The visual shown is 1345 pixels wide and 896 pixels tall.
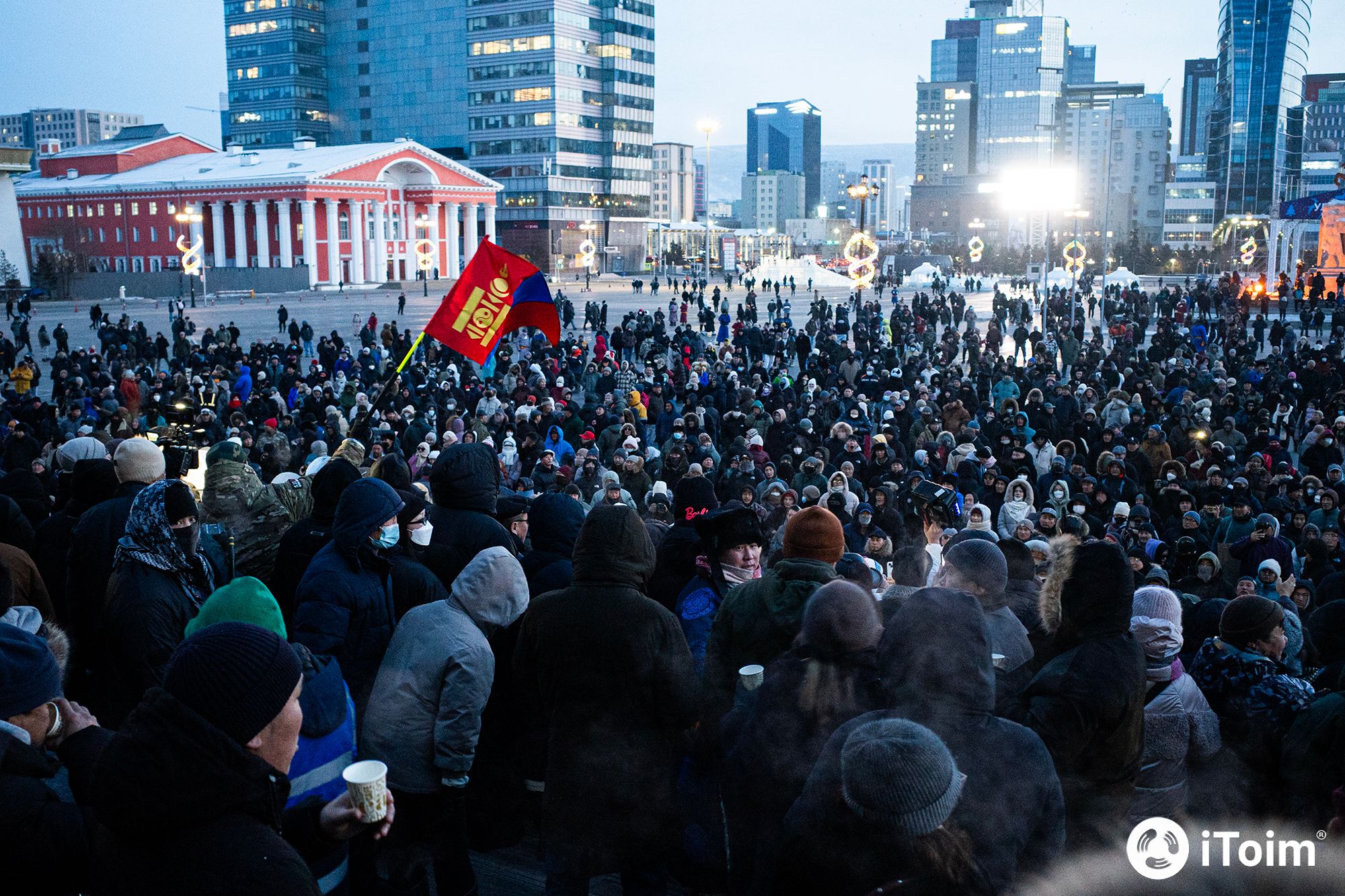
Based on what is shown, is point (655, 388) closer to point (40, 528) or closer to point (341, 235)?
point (40, 528)

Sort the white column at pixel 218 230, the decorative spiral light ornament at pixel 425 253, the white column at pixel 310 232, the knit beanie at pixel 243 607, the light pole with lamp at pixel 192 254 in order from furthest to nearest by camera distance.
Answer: the white column at pixel 218 230 → the white column at pixel 310 232 → the decorative spiral light ornament at pixel 425 253 → the light pole with lamp at pixel 192 254 → the knit beanie at pixel 243 607

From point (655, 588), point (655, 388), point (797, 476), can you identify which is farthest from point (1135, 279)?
point (655, 588)

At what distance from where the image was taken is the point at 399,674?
11.7 feet

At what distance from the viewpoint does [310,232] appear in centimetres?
6738

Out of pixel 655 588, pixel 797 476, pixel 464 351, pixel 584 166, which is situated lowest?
pixel 797 476

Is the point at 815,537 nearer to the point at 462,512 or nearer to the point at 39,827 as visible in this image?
the point at 462,512

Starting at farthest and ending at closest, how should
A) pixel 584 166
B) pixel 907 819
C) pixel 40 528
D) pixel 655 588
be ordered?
pixel 584 166
pixel 40 528
pixel 655 588
pixel 907 819

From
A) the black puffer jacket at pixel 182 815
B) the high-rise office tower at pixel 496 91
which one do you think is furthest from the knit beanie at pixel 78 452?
the high-rise office tower at pixel 496 91

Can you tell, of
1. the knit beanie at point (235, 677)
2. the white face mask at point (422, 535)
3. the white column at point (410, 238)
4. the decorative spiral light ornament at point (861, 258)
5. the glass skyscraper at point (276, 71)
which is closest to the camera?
the knit beanie at point (235, 677)

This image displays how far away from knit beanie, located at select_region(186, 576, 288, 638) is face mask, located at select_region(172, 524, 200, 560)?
97 cm

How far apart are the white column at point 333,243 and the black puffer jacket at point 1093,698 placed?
229 ft

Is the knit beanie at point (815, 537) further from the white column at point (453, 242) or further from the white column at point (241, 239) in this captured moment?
the white column at point (453, 242)

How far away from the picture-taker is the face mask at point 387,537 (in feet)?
13.2

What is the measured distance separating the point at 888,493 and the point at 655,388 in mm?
8920
